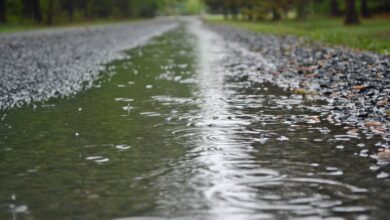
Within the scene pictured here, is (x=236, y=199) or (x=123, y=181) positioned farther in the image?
(x=123, y=181)

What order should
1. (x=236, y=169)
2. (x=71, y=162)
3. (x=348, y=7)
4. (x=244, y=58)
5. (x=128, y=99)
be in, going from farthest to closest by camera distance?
(x=348, y=7)
(x=244, y=58)
(x=128, y=99)
(x=71, y=162)
(x=236, y=169)

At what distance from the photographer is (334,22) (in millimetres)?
57344

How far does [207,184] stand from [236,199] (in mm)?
681

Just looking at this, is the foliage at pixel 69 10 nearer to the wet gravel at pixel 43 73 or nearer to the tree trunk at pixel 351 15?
the tree trunk at pixel 351 15

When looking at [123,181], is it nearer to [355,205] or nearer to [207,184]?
[207,184]

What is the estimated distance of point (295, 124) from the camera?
10.4 meters

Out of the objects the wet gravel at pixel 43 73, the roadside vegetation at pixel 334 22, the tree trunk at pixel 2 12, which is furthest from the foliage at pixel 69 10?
the wet gravel at pixel 43 73

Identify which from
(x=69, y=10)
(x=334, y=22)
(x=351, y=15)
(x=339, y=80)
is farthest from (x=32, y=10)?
(x=339, y=80)

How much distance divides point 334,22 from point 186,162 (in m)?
51.9

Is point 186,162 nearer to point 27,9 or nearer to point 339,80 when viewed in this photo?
point 339,80

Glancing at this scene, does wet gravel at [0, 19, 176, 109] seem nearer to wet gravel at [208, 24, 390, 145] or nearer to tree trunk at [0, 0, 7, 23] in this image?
wet gravel at [208, 24, 390, 145]

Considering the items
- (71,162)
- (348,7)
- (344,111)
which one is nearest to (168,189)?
(71,162)

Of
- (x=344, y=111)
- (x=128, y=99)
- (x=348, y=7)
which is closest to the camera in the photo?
(x=344, y=111)

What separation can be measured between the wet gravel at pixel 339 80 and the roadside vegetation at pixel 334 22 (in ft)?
11.7
